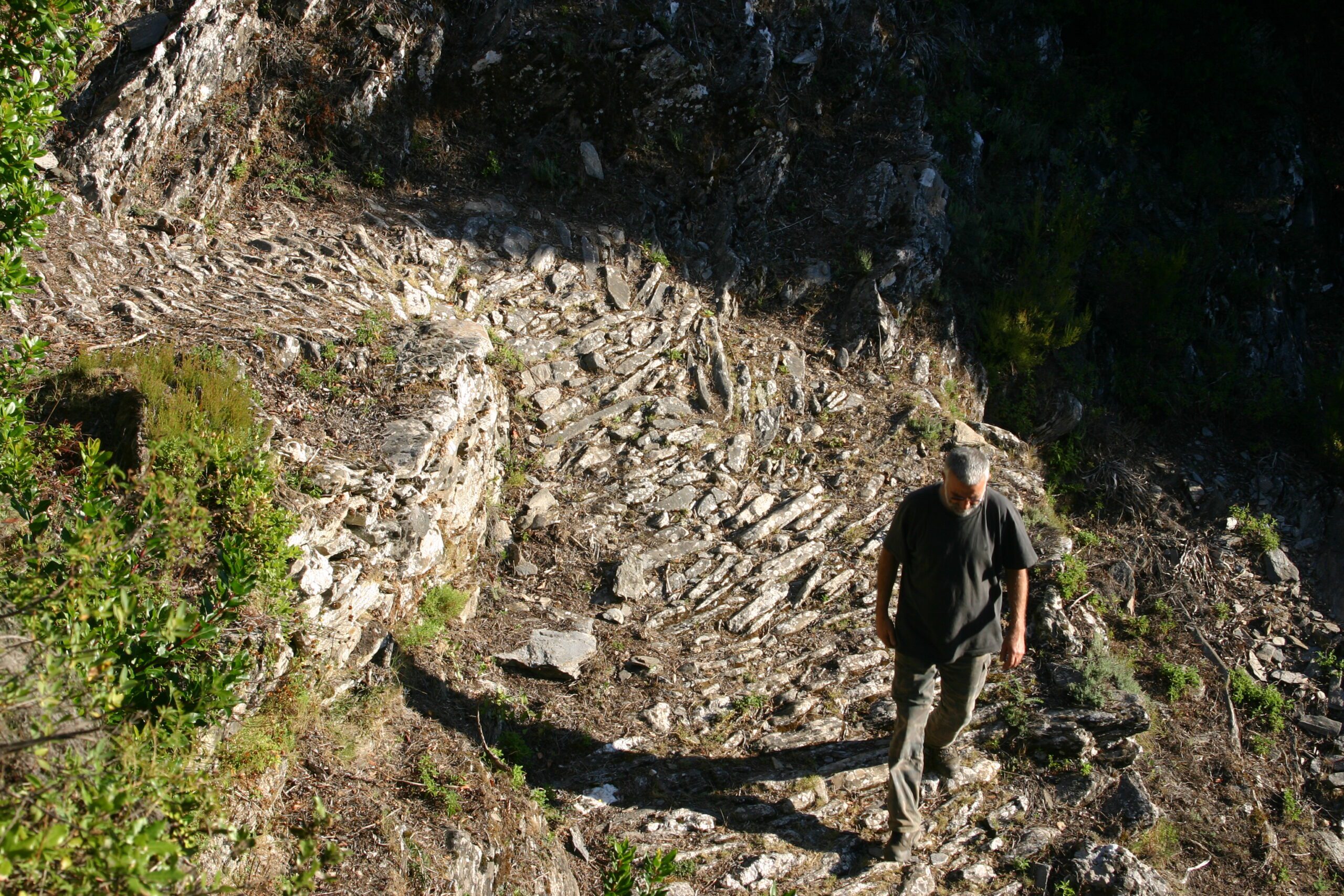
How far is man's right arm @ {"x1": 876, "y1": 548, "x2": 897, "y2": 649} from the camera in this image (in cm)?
402

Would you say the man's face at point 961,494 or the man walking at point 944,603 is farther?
the man walking at point 944,603

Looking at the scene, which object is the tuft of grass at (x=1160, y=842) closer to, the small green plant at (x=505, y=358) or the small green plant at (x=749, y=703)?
the small green plant at (x=749, y=703)

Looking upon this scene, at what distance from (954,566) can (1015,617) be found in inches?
16.7

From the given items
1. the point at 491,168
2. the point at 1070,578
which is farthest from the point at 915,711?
the point at 491,168

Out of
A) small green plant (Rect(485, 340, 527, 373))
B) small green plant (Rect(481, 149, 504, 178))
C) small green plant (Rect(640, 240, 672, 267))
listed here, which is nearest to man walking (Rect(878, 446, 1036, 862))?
small green plant (Rect(485, 340, 527, 373))

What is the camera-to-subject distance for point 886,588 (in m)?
4.03

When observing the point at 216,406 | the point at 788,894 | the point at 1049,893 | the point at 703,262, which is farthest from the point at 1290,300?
the point at 216,406

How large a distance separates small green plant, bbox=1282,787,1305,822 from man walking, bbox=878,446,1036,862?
2456 millimetres

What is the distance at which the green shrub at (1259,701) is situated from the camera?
18.2ft

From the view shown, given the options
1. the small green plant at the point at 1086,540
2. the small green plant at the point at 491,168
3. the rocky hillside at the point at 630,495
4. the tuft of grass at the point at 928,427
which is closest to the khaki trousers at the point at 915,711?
the rocky hillside at the point at 630,495

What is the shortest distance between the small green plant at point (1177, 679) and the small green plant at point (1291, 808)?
767 millimetres

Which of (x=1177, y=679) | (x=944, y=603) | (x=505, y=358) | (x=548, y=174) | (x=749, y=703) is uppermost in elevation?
(x=548, y=174)

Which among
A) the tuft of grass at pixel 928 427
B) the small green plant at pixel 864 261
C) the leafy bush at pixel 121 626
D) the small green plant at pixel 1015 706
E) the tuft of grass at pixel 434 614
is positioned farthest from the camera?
the small green plant at pixel 864 261

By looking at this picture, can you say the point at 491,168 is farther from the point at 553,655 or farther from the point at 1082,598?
the point at 1082,598
